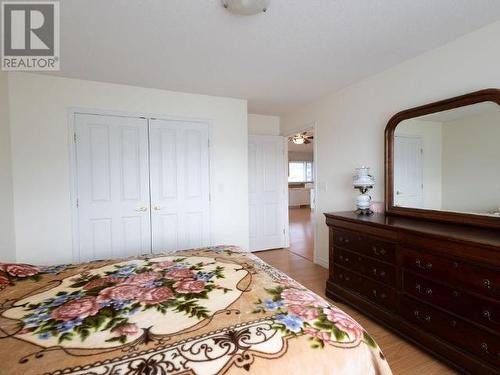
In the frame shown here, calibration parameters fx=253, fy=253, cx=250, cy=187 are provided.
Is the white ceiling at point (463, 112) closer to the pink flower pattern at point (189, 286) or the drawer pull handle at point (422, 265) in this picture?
the drawer pull handle at point (422, 265)

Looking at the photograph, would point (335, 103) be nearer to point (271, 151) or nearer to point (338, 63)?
point (338, 63)

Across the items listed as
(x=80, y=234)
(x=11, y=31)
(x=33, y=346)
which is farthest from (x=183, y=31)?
(x=80, y=234)

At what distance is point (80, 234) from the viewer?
291cm

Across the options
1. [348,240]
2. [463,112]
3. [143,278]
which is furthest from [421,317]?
[143,278]

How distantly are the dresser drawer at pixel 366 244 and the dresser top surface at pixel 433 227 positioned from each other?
5.5 inches

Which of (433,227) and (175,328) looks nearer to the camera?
(175,328)

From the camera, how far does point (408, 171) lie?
8.16ft

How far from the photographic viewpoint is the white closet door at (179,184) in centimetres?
326

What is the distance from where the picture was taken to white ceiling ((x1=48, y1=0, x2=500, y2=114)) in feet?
5.59

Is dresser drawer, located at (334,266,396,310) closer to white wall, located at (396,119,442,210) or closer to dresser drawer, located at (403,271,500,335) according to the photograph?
dresser drawer, located at (403,271,500,335)

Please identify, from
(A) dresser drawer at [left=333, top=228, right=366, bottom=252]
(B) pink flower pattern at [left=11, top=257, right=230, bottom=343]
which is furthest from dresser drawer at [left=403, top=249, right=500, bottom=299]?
(B) pink flower pattern at [left=11, top=257, right=230, bottom=343]

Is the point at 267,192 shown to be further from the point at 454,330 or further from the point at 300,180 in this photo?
the point at 300,180

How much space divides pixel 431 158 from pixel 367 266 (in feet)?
3.80

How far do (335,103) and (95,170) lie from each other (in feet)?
10.2
